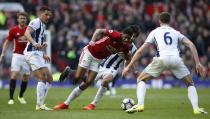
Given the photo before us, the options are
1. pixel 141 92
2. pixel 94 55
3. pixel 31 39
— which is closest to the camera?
pixel 141 92

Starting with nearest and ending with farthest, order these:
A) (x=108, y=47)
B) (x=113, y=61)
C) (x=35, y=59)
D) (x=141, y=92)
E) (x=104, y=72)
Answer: (x=141, y=92) < (x=35, y=59) < (x=108, y=47) < (x=104, y=72) < (x=113, y=61)

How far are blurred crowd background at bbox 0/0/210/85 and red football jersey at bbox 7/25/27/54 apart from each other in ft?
34.7

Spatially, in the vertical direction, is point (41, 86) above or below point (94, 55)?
below

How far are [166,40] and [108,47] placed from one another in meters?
2.65

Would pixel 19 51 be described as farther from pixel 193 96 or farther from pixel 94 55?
pixel 193 96

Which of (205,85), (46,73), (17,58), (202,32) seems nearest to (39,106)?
(46,73)

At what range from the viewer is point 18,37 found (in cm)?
1934

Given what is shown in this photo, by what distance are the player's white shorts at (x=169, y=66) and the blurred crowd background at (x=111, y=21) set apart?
16.0 metres

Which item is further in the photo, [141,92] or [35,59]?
[35,59]

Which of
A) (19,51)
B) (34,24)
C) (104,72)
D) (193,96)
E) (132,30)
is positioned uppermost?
(34,24)

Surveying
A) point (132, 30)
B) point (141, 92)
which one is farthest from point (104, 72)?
point (141, 92)

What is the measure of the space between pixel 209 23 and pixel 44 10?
19332mm

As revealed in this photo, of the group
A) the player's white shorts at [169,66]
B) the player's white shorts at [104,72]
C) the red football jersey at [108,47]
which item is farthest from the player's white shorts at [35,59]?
the player's white shorts at [169,66]

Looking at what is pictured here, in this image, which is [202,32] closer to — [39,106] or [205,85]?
[205,85]
